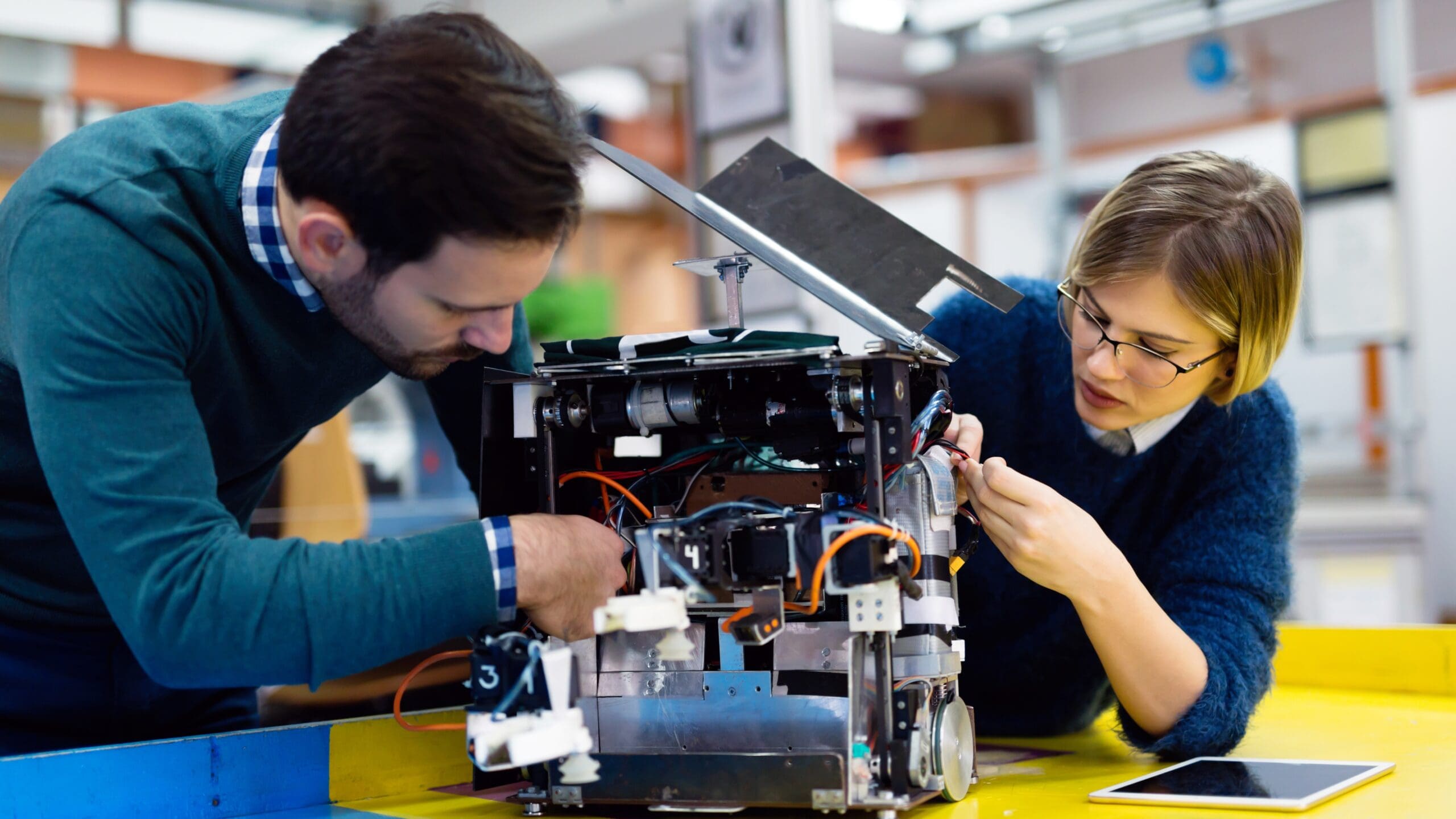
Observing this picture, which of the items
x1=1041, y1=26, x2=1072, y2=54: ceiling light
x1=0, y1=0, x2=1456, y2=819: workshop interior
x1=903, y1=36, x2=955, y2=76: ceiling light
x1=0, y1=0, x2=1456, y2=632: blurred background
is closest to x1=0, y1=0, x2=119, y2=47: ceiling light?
x1=0, y1=0, x2=1456, y2=632: blurred background

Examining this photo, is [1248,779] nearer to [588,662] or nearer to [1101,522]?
[1101,522]

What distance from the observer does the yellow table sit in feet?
3.44

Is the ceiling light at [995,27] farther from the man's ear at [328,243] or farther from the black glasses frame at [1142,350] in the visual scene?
the man's ear at [328,243]

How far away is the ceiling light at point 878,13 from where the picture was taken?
130 inches

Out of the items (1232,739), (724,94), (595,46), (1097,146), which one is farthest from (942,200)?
(1232,739)

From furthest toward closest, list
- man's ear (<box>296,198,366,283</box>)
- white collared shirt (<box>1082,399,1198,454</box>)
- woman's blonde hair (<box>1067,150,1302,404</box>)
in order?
white collared shirt (<box>1082,399,1198,454</box>)
woman's blonde hair (<box>1067,150,1302,404</box>)
man's ear (<box>296,198,366,283</box>)

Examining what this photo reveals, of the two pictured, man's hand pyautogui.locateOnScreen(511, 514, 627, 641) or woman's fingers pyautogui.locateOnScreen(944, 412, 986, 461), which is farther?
woman's fingers pyautogui.locateOnScreen(944, 412, 986, 461)

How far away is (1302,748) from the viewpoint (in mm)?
1348

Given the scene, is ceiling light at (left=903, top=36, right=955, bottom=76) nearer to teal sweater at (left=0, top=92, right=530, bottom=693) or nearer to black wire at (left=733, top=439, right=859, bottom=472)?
black wire at (left=733, top=439, right=859, bottom=472)

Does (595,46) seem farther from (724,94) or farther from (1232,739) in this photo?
(1232,739)

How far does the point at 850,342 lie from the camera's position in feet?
3.34

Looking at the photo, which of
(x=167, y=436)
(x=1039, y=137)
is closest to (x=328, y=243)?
(x=167, y=436)

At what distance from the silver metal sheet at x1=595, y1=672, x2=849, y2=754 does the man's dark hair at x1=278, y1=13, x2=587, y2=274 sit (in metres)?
0.42

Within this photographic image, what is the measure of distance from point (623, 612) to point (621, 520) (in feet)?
0.83
